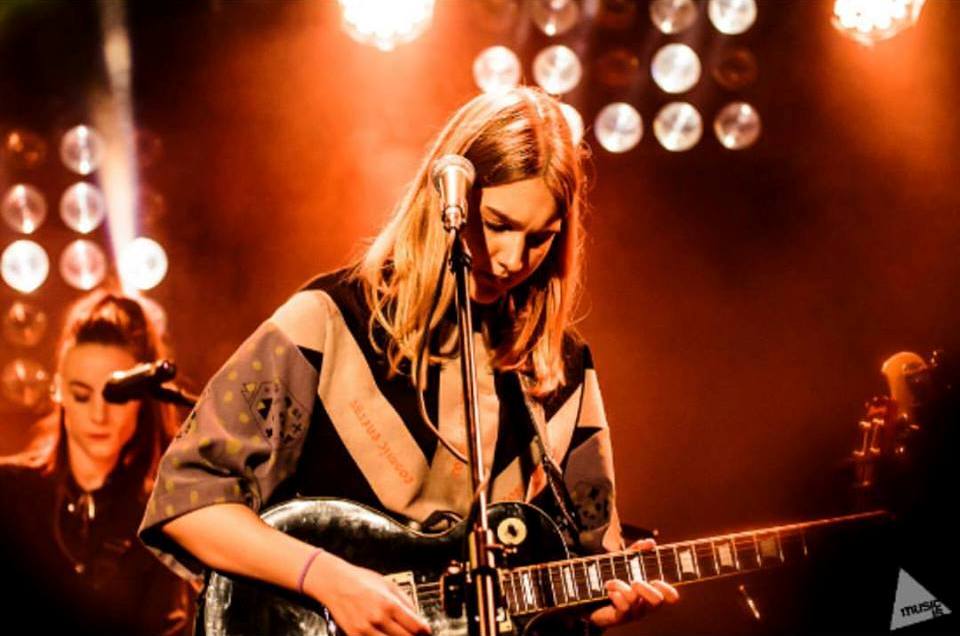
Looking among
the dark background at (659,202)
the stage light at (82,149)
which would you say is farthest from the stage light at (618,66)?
the stage light at (82,149)

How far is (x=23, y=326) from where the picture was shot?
17.3ft

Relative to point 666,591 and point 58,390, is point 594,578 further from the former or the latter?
point 58,390

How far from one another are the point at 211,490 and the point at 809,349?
10.9ft

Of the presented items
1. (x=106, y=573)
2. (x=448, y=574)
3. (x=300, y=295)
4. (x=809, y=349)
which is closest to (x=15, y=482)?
(x=106, y=573)

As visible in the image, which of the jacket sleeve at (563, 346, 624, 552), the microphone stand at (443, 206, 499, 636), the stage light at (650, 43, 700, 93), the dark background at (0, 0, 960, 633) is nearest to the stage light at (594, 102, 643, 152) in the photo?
the dark background at (0, 0, 960, 633)

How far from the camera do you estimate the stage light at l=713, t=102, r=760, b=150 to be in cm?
507

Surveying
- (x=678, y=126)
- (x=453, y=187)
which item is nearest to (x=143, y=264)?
(x=678, y=126)

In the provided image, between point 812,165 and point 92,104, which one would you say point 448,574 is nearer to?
point 812,165

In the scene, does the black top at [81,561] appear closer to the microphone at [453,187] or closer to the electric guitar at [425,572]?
the electric guitar at [425,572]

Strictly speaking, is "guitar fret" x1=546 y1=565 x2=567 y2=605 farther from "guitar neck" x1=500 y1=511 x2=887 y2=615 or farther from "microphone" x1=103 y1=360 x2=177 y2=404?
"microphone" x1=103 y1=360 x2=177 y2=404

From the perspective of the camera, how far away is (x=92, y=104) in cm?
514

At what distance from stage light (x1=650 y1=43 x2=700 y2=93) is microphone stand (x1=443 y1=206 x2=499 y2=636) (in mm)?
3485

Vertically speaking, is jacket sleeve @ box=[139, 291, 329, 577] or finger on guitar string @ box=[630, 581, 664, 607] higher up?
jacket sleeve @ box=[139, 291, 329, 577]

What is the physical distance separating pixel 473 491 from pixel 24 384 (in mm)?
4098
